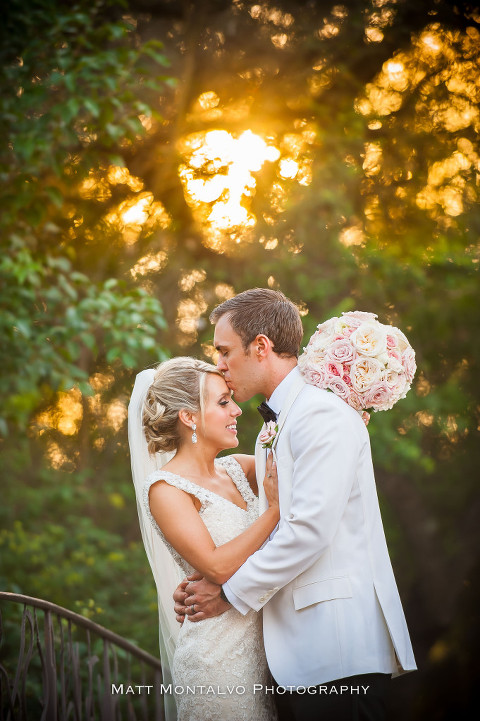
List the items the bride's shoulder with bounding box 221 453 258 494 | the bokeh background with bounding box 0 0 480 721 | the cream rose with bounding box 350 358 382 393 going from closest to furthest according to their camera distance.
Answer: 1. the cream rose with bounding box 350 358 382 393
2. the bride's shoulder with bounding box 221 453 258 494
3. the bokeh background with bounding box 0 0 480 721

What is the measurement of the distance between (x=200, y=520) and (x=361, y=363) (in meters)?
0.72

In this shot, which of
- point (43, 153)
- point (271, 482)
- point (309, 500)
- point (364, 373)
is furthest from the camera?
point (43, 153)

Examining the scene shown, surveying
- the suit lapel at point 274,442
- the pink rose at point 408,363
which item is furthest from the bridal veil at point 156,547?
the pink rose at point 408,363

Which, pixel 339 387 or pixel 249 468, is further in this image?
pixel 249 468

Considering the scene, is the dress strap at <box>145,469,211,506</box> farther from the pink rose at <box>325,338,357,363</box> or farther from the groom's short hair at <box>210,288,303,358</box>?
the pink rose at <box>325,338,357,363</box>

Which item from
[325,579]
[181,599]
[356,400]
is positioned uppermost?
[356,400]

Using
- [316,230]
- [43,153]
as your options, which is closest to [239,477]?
[43,153]

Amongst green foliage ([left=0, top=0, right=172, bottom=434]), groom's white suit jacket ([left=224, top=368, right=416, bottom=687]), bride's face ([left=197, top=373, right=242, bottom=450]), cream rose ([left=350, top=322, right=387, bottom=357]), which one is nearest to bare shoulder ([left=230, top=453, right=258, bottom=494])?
bride's face ([left=197, top=373, right=242, bottom=450])

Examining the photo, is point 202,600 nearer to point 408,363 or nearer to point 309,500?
point 309,500

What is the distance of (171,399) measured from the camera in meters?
2.47

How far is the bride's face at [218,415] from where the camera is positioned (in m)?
2.44

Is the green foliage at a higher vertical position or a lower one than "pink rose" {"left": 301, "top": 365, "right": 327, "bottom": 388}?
higher

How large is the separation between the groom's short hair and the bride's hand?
0.37m

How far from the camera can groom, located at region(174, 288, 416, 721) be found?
1.91 metres
